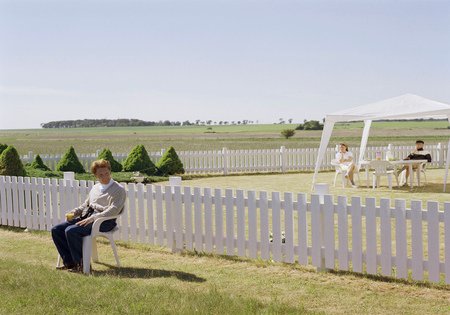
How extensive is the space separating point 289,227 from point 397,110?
10310mm

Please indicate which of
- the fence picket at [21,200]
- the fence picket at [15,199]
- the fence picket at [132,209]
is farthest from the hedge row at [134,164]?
the fence picket at [132,209]

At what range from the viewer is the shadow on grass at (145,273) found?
7594 millimetres

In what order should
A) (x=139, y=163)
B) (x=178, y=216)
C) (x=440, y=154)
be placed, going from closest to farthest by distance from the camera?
1. (x=178, y=216)
2. (x=139, y=163)
3. (x=440, y=154)

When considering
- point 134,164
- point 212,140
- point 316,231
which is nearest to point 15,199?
point 316,231

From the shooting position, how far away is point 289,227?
25.7ft

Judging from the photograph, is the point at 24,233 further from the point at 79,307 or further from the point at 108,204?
the point at 79,307

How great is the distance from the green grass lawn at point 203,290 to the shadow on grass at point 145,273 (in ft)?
0.04

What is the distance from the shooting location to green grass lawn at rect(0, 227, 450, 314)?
6.21m

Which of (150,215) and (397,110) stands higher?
(397,110)

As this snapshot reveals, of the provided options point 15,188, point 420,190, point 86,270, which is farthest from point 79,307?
point 420,190

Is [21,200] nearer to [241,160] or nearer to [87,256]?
[87,256]

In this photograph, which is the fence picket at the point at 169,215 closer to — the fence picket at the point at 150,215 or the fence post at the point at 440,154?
the fence picket at the point at 150,215

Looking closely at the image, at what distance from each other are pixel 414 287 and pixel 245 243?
7.62 feet

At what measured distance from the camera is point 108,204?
26.5 ft
